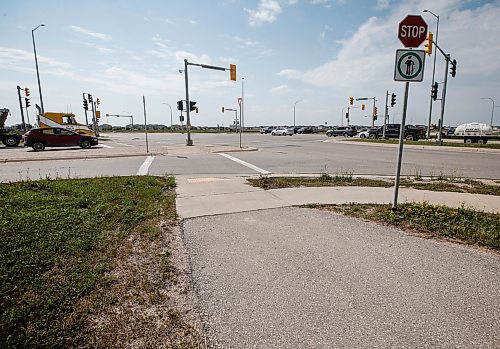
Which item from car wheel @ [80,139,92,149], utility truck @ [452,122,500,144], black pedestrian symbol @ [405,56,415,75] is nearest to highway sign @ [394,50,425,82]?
black pedestrian symbol @ [405,56,415,75]

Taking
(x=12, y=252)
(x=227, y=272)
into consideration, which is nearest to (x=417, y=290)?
(x=227, y=272)

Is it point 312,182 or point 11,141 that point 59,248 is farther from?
point 11,141

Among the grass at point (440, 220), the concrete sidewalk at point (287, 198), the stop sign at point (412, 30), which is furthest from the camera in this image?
the concrete sidewalk at point (287, 198)

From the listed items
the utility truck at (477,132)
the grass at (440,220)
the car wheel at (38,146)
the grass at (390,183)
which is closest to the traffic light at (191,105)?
the car wheel at (38,146)

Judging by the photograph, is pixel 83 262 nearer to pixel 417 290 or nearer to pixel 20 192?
pixel 417 290

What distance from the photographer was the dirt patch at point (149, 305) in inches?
89.6

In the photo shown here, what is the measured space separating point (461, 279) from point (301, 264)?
1723 mm

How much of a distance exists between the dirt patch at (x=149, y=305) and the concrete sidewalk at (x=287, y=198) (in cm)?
178

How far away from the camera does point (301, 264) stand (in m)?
3.56

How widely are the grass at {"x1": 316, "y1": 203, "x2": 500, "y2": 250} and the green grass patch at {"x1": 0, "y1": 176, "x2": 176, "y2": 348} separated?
3.80m

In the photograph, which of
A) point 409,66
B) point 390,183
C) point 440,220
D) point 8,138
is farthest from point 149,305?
point 8,138

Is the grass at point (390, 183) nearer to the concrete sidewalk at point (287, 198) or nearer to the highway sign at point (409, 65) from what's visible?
the concrete sidewalk at point (287, 198)

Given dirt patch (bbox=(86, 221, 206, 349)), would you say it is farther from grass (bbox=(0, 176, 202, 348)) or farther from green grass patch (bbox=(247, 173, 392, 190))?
green grass patch (bbox=(247, 173, 392, 190))

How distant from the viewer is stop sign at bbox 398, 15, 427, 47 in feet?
16.4
